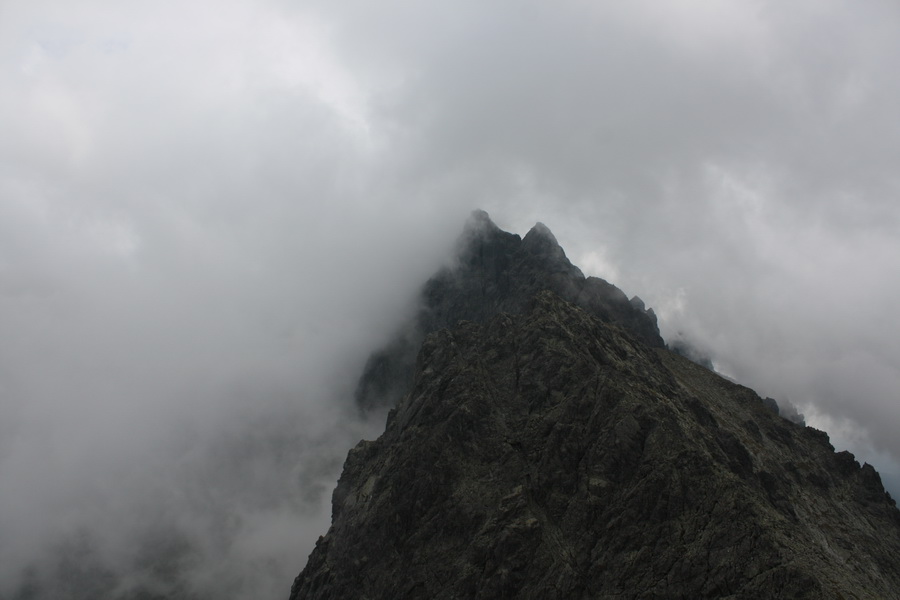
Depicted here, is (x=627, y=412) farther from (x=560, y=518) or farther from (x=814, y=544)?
(x=814, y=544)

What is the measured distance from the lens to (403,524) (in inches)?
6973

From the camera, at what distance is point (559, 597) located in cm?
14275

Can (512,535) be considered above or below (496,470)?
below

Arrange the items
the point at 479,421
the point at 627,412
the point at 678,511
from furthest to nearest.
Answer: the point at 479,421
the point at 627,412
the point at 678,511

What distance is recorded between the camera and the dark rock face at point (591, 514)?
5182 inches

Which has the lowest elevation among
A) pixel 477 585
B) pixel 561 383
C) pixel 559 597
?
pixel 559 597

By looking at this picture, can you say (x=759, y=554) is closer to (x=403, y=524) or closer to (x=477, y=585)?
(x=477, y=585)

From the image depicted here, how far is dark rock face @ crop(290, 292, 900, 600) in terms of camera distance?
13162 cm

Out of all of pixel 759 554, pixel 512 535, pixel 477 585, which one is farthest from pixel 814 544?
pixel 477 585

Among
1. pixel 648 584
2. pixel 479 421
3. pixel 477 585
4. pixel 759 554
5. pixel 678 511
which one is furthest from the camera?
pixel 479 421

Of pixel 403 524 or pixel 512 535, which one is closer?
pixel 512 535

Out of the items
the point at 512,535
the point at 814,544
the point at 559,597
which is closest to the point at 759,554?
the point at 814,544

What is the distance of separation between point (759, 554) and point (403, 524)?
9481 cm

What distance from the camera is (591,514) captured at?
156000mm
